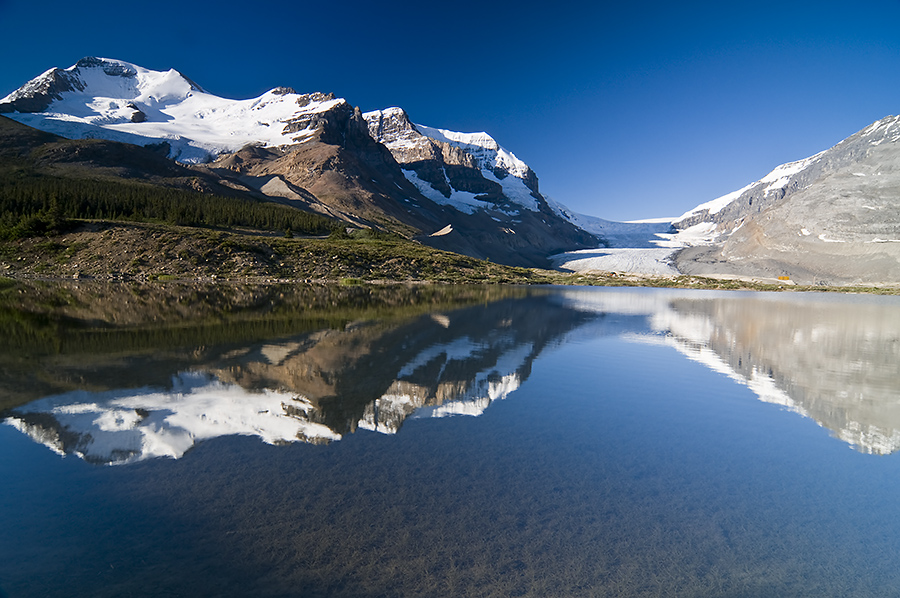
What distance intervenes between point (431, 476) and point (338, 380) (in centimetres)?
414

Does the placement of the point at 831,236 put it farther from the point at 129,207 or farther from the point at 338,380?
the point at 129,207

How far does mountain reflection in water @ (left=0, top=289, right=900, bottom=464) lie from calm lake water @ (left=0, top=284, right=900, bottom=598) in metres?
0.07

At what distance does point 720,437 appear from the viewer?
22.2 ft

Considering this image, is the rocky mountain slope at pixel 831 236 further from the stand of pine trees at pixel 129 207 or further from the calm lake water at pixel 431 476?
the calm lake water at pixel 431 476

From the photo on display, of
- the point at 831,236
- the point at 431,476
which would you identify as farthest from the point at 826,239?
the point at 431,476

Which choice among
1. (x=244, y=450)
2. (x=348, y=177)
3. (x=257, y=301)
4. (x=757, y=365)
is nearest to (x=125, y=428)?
(x=244, y=450)

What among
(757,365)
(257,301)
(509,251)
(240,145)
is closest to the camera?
(757,365)

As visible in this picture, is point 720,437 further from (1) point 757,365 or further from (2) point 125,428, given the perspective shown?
(2) point 125,428

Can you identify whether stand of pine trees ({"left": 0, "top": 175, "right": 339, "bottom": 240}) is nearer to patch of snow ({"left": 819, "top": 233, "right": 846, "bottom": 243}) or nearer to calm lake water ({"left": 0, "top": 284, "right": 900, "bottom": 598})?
calm lake water ({"left": 0, "top": 284, "right": 900, "bottom": 598})

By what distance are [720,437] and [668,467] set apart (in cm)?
176

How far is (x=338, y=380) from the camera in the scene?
8703mm

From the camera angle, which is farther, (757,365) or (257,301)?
(257,301)

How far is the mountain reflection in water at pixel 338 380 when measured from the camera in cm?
618

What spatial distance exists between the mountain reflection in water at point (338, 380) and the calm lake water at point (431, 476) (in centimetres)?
7
